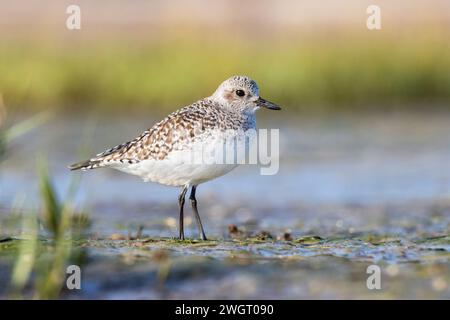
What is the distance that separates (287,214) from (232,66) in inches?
313

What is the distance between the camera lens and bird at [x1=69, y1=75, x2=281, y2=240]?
25.3 feet

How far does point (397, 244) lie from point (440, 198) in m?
3.87

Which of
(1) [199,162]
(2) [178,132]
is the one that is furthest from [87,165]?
(1) [199,162]

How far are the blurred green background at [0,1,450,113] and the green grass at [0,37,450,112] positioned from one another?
0.06ft

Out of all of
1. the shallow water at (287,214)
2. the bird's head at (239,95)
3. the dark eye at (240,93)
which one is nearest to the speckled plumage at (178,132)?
the bird's head at (239,95)

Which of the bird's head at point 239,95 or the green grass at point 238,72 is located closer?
the bird's head at point 239,95

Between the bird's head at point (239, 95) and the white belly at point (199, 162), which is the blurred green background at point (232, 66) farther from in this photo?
the white belly at point (199, 162)

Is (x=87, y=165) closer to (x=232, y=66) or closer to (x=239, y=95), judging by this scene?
(x=239, y=95)

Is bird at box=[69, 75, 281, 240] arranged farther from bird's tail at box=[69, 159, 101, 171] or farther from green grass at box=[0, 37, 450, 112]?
green grass at box=[0, 37, 450, 112]

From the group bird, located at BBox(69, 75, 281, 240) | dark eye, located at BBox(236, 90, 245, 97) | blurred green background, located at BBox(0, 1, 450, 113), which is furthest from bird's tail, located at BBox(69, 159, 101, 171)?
blurred green background, located at BBox(0, 1, 450, 113)

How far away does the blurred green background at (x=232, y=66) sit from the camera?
1806 cm
